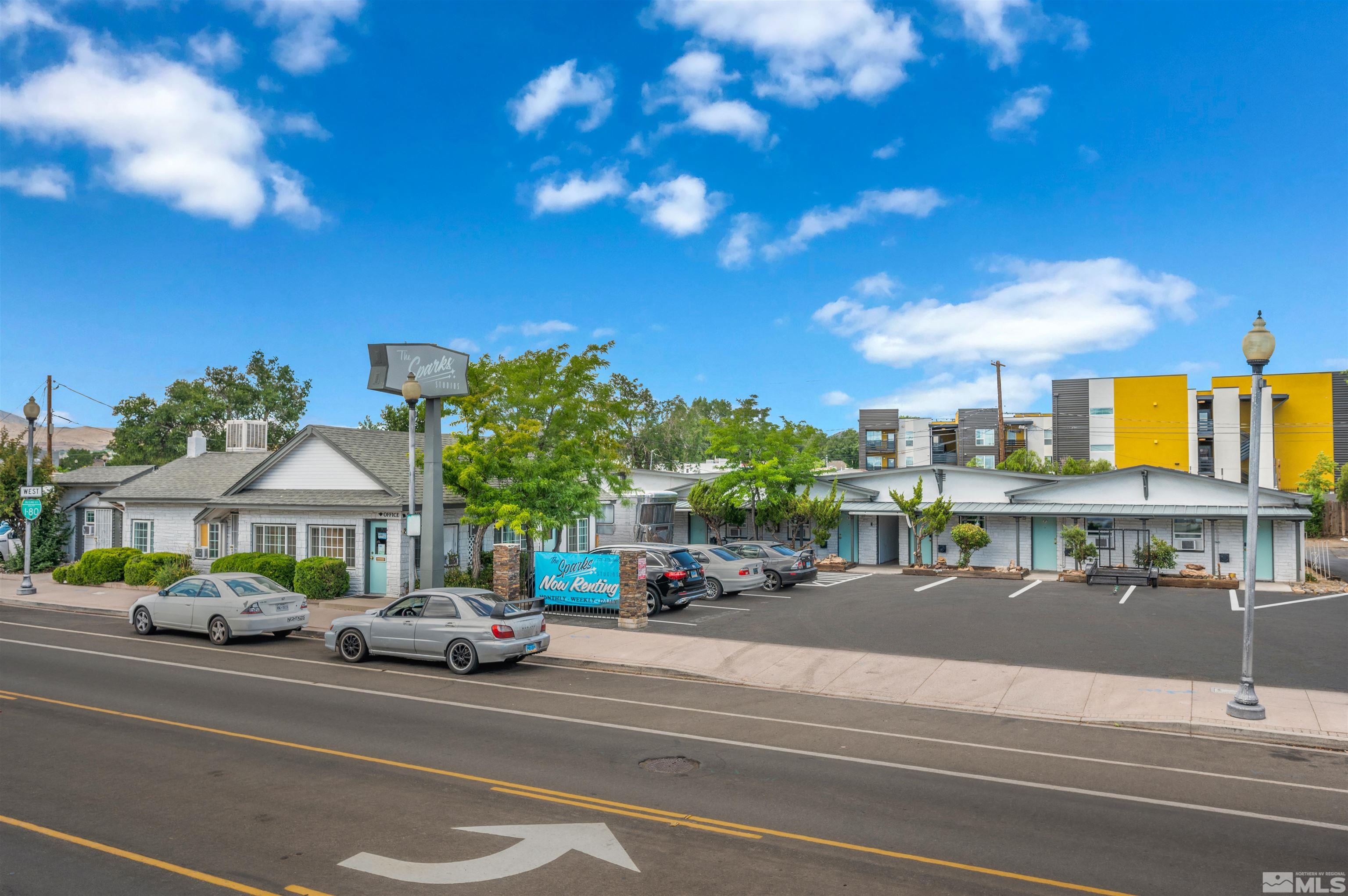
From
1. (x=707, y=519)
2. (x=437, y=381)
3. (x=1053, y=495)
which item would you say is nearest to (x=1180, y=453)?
(x=1053, y=495)

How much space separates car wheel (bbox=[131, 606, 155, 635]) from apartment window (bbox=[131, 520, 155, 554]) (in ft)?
41.8

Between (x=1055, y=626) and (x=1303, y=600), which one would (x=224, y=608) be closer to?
(x=1055, y=626)

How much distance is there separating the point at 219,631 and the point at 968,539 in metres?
26.9

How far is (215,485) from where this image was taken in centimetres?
3084

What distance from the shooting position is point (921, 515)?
3500 cm

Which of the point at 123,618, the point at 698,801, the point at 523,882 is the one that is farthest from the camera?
the point at 123,618

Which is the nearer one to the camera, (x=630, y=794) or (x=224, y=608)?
(x=630, y=794)

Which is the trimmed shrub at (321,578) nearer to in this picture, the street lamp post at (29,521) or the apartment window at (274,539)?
the apartment window at (274,539)

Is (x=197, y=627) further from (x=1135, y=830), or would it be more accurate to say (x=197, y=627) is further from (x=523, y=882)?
(x=1135, y=830)

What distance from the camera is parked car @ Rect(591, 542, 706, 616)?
73.3 feet

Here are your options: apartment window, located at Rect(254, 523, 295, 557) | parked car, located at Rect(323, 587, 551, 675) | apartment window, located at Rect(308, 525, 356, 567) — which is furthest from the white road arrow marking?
apartment window, located at Rect(254, 523, 295, 557)

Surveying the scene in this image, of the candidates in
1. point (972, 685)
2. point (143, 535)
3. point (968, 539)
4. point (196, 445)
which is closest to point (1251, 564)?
point (972, 685)

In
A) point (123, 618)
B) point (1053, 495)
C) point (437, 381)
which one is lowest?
point (123, 618)

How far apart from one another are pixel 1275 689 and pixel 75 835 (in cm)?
1704
